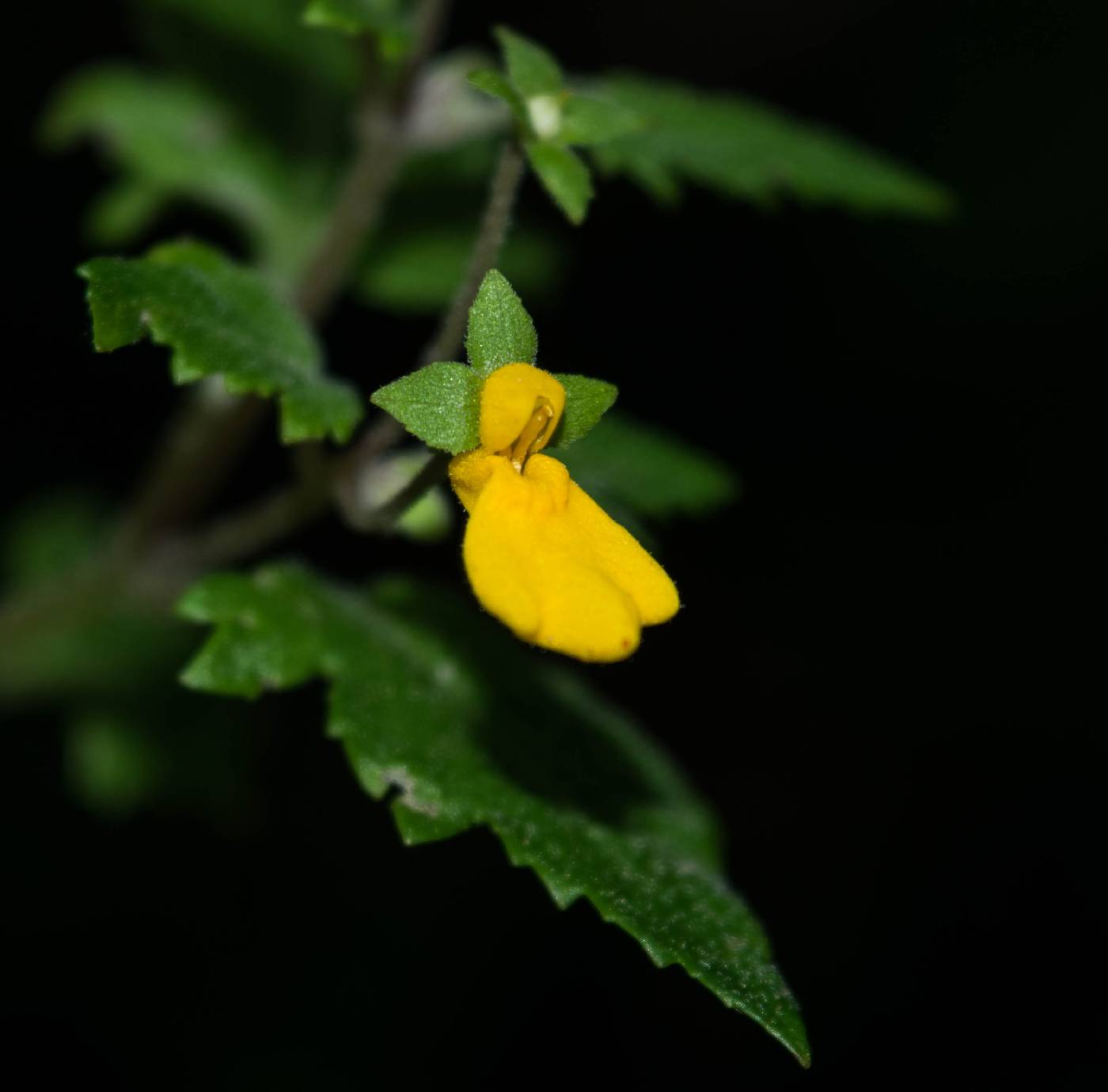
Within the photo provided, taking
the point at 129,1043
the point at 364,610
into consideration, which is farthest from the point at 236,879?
the point at 364,610

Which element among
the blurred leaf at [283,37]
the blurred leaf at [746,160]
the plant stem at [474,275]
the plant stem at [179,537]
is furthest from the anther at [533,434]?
the blurred leaf at [283,37]

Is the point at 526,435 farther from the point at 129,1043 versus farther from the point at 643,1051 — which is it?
the point at 643,1051

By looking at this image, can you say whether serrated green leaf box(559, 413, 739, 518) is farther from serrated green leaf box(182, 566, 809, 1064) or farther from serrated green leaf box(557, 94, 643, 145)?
serrated green leaf box(557, 94, 643, 145)

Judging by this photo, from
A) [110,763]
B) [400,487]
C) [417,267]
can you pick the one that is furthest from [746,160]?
[110,763]

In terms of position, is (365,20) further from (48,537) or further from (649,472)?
(48,537)

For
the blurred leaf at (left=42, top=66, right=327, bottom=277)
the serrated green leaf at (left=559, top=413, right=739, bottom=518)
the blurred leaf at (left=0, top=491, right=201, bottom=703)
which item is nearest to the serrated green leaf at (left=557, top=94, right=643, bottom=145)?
the serrated green leaf at (left=559, top=413, right=739, bottom=518)
